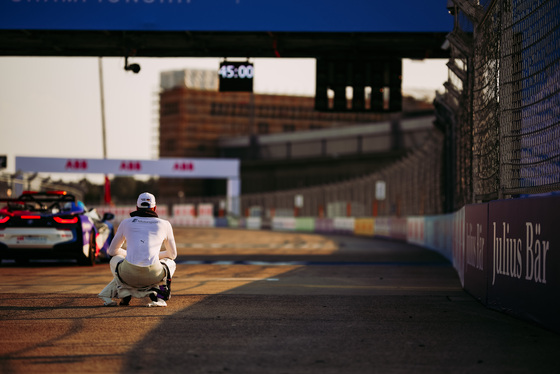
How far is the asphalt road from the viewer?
19.9 ft

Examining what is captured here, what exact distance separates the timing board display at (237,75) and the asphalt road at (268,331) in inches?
389

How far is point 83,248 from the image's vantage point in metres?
16.6

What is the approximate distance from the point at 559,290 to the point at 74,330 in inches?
150

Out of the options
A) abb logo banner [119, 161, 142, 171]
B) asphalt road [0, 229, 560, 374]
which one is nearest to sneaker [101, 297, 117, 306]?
asphalt road [0, 229, 560, 374]

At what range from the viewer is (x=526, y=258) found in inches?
320

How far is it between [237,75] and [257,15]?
2264 millimetres

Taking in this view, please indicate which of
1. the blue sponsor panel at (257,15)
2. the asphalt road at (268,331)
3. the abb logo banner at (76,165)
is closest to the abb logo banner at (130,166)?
the abb logo banner at (76,165)

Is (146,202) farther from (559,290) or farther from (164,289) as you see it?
(559,290)

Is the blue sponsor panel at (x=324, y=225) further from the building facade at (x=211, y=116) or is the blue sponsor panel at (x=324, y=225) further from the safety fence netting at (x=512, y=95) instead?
the building facade at (x=211, y=116)

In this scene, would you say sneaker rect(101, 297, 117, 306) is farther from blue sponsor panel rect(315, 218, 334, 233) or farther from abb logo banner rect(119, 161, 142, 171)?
abb logo banner rect(119, 161, 142, 171)

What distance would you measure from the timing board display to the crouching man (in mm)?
13323

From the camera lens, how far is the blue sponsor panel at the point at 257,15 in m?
Result: 20.9

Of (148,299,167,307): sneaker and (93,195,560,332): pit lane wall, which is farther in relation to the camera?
(148,299,167,307): sneaker

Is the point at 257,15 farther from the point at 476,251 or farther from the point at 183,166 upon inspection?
the point at 183,166
